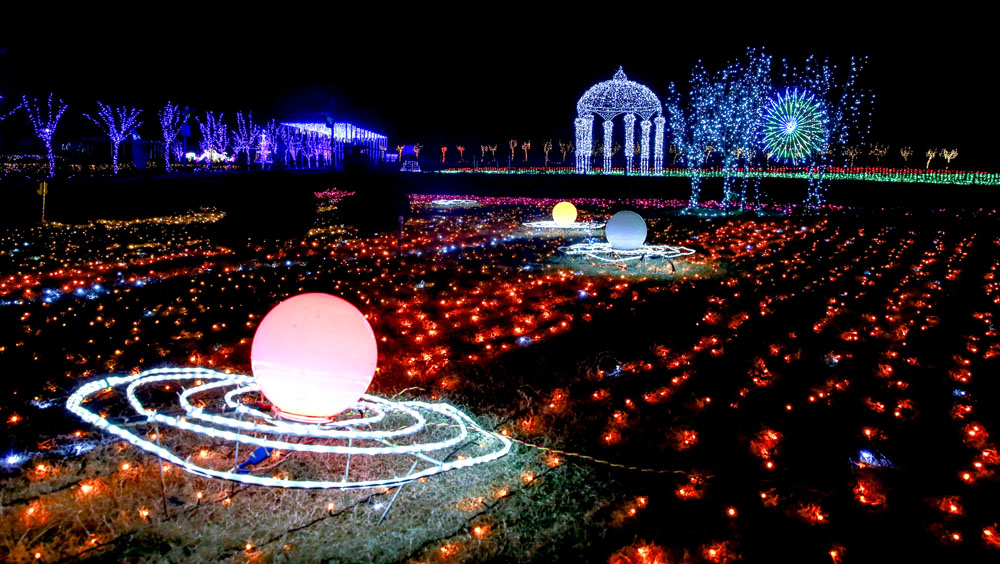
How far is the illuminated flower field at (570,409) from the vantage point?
3.18 metres

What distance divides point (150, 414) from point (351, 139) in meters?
50.9

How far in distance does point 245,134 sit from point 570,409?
54.3 m

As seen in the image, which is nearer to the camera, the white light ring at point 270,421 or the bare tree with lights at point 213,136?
the white light ring at point 270,421

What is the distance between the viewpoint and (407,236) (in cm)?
1473

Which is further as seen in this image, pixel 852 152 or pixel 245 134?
pixel 245 134

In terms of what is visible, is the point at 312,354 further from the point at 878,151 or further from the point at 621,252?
the point at 878,151

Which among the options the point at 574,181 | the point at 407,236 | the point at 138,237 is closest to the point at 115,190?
the point at 138,237

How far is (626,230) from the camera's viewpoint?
36.6 ft

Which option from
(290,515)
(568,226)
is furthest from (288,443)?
(568,226)

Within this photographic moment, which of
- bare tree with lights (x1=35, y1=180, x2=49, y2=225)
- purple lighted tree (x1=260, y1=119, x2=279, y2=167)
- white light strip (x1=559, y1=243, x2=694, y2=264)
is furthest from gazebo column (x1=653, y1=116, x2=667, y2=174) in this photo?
purple lighted tree (x1=260, y1=119, x2=279, y2=167)

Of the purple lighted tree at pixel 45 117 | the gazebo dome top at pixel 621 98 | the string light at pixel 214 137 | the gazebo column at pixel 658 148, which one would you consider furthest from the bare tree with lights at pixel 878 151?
the string light at pixel 214 137

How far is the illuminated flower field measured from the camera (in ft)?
10.4

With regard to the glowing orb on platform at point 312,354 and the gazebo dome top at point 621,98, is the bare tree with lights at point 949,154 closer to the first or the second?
the gazebo dome top at point 621,98

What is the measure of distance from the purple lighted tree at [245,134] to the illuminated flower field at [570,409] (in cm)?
4454
